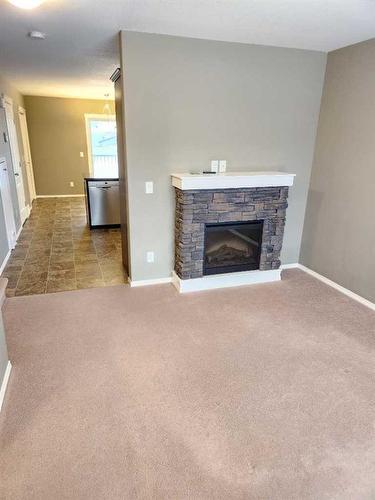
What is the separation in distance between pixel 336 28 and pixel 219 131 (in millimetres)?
1269

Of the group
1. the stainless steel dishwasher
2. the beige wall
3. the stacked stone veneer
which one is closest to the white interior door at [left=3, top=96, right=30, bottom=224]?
the stainless steel dishwasher

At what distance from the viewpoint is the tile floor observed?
3631 millimetres

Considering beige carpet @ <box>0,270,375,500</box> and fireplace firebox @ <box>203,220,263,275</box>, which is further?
fireplace firebox @ <box>203,220,263,275</box>

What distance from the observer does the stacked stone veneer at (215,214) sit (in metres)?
3.24

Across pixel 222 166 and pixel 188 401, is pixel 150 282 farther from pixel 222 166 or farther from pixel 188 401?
pixel 188 401

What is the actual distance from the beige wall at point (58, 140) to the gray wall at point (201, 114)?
5.47 meters

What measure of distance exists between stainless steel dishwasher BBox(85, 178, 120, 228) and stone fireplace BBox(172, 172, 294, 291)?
2.70 meters

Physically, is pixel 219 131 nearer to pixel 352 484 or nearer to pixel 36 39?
pixel 36 39

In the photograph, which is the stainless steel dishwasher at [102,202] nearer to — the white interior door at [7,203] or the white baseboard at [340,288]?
the white interior door at [7,203]

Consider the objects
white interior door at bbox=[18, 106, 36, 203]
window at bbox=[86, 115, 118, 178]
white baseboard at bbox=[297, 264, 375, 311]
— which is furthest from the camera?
window at bbox=[86, 115, 118, 178]

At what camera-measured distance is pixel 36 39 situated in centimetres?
309

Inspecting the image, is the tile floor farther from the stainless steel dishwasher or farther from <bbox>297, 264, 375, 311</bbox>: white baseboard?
<bbox>297, 264, 375, 311</bbox>: white baseboard

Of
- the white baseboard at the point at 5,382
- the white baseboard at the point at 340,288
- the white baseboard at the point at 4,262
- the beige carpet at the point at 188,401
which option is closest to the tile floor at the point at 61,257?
the white baseboard at the point at 4,262

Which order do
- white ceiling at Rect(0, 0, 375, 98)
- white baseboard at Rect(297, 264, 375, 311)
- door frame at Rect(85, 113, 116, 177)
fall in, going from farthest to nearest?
door frame at Rect(85, 113, 116, 177)
white baseboard at Rect(297, 264, 375, 311)
white ceiling at Rect(0, 0, 375, 98)
